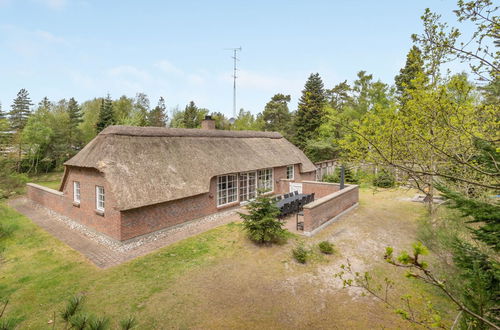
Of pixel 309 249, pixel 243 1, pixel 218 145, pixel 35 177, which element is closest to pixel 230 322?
pixel 309 249

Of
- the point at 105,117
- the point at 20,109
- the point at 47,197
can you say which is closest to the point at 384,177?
the point at 47,197

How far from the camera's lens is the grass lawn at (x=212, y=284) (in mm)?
5520

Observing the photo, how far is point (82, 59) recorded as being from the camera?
13562 mm

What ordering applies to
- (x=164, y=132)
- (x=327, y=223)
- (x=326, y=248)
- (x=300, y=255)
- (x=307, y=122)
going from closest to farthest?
(x=300, y=255) → (x=326, y=248) → (x=327, y=223) → (x=164, y=132) → (x=307, y=122)

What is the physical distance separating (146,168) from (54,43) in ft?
25.1

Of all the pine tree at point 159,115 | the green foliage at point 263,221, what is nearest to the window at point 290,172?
the green foliage at point 263,221

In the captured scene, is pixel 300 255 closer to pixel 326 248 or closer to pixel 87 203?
pixel 326 248

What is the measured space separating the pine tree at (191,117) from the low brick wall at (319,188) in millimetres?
31868

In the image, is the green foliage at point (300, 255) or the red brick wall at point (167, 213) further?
the red brick wall at point (167, 213)

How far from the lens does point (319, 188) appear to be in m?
15.8

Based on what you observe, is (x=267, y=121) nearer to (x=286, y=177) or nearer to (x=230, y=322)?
(x=286, y=177)

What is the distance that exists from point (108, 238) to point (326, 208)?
31.4 feet

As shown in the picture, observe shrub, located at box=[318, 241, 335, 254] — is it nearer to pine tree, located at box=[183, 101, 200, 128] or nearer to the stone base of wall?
the stone base of wall

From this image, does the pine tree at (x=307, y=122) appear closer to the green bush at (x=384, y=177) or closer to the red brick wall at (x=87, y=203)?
the green bush at (x=384, y=177)
